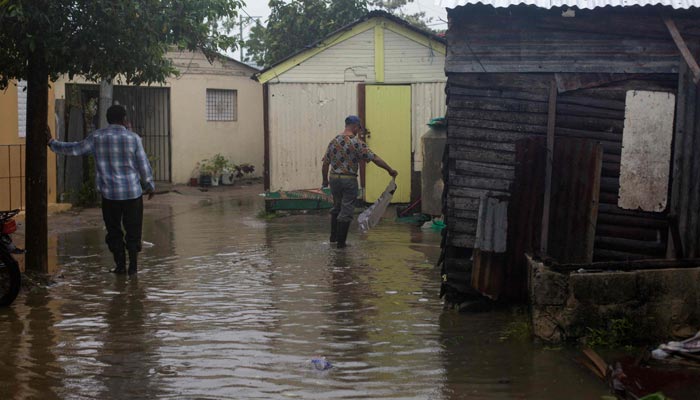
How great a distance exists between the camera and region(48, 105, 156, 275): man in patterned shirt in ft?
33.5

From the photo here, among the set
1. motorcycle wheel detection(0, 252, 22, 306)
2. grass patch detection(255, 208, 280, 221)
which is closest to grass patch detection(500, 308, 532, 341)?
motorcycle wheel detection(0, 252, 22, 306)

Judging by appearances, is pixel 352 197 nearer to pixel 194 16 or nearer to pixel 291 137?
pixel 194 16

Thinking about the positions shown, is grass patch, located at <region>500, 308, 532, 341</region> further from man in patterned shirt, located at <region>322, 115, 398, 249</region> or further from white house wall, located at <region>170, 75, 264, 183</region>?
white house wall, located at <region>170, 75, 264, 183</region>

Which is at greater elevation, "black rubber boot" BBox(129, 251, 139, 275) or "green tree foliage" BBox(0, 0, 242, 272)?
"green tree foliage" BBox(0, 0, 242, 272)

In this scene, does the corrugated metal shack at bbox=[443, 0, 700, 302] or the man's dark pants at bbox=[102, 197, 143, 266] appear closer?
the corrugated metal shack at bbox=[443, 0, 700, 302]

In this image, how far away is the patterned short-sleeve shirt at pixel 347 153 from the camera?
1255 cm

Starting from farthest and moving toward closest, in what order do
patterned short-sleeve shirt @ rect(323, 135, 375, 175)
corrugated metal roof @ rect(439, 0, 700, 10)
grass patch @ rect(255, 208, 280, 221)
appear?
grass patch @ rect(255, 208, 280, 221), patterned short-sleeve shirt @ rect(323, 135, 375, 175), corrugated metal roof @ rect(439, 0, 700, 10)

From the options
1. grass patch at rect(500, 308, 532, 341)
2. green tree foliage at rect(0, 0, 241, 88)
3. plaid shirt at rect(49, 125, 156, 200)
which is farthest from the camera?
plaid shirt at rect(49, 125, 156, 200)

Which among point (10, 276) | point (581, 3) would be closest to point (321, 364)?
point (10, 276)

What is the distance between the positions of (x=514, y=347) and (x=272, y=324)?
2127mm

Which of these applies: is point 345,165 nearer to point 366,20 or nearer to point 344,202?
point 344,202

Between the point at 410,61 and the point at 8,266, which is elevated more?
the point at 410,61

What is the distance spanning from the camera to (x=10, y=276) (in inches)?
336

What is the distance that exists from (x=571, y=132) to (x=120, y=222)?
5.09m
